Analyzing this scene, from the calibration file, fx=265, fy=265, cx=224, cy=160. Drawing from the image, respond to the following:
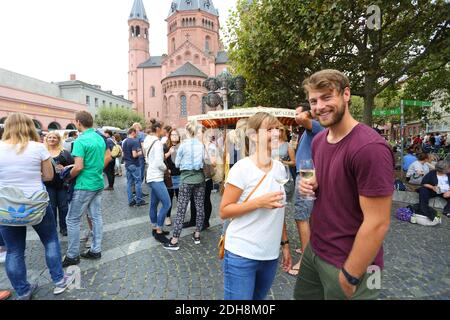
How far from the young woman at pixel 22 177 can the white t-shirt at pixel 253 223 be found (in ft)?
7.54

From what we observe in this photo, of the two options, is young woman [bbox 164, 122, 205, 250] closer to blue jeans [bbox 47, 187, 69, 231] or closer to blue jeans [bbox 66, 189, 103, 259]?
blue jeans [bbox 66, 189, 103, 259]

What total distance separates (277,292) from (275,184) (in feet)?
6.12

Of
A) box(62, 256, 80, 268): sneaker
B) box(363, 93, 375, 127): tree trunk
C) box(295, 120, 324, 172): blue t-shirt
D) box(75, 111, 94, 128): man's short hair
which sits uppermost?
box(363, 93, 375, 127): tree trunk

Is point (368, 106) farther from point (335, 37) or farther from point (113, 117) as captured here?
point (113, 117)

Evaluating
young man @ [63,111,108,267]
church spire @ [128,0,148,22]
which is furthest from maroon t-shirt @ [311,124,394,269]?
church spire @ [128,0,148,22]

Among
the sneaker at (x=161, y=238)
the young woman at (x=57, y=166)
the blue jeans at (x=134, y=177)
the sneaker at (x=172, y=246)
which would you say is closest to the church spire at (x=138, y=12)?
the blue jeans at (x=134, y=177)

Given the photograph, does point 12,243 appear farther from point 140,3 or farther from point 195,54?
point 140,3

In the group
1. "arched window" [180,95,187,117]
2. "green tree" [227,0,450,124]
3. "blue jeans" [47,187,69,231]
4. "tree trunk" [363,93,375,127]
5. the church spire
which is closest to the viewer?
"blue jeans" [47,187,69,231]

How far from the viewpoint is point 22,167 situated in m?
2.75

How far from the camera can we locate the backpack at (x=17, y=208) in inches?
103

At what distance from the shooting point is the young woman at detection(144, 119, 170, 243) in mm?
4496

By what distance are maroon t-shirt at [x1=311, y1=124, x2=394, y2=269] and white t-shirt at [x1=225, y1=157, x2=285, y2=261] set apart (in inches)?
11.3

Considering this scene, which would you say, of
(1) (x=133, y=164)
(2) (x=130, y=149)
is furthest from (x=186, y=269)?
(2) (x=130, y=149)
